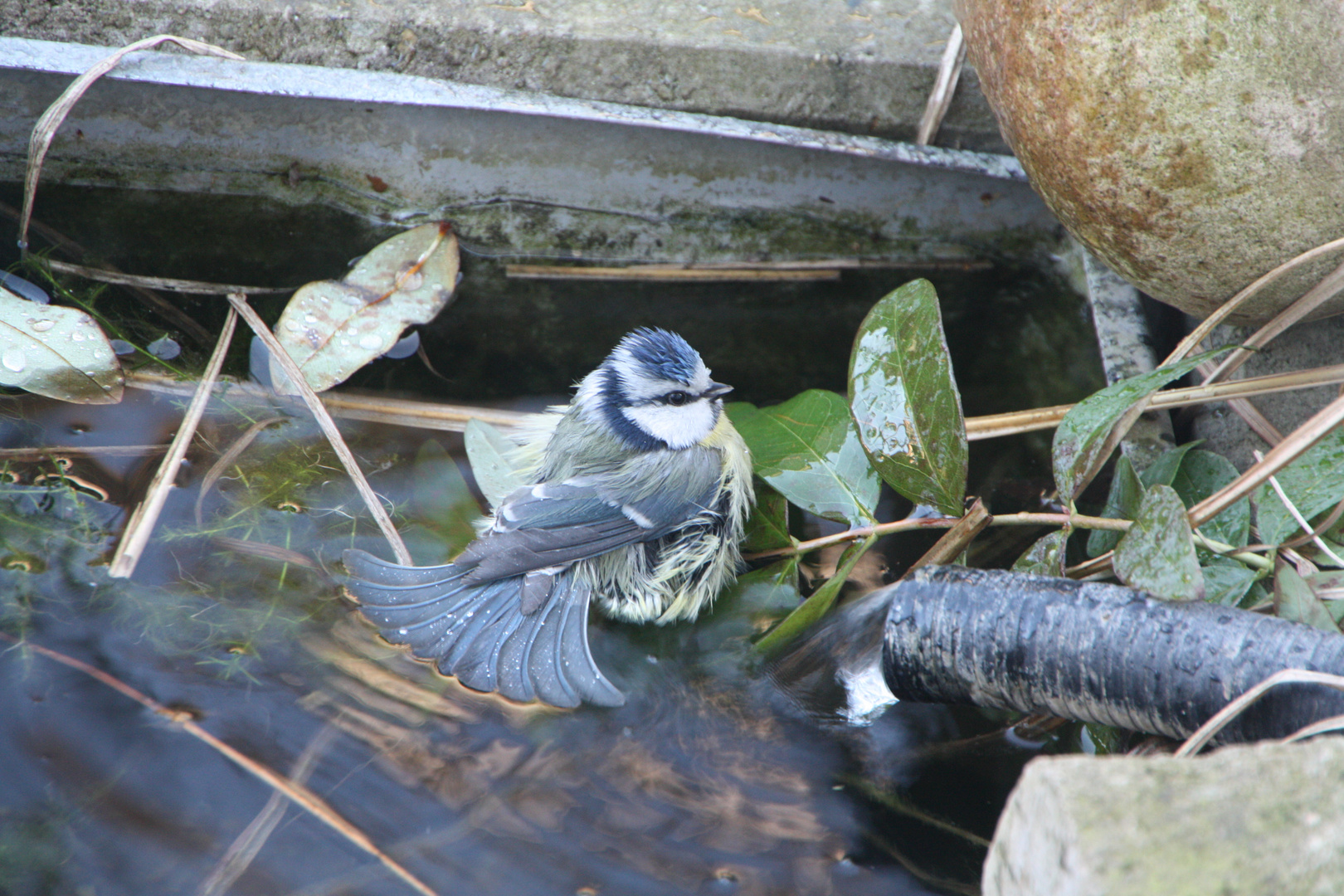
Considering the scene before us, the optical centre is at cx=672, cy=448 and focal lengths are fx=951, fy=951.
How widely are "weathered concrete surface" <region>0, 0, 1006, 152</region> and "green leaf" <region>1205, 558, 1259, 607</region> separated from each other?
4.79ft

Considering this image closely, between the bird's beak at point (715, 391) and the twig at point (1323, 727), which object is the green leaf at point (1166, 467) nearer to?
the twig at point (1323, 727)

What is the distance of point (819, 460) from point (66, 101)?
2.12m

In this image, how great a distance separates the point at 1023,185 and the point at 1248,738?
1839 millimetres

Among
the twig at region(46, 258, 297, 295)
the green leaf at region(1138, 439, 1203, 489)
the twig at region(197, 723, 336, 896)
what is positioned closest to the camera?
the twig at region(197, 723, 336, 896)

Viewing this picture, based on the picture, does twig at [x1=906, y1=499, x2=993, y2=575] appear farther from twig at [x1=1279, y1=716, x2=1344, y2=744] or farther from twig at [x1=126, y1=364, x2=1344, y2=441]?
twig at [x1=1279, y1=716, x2=1344, y2=744]

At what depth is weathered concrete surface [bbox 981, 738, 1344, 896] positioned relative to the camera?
106 cm

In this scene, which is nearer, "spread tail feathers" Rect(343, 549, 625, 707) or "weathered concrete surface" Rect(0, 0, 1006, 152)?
"spread tail feathers" Rect(343, 549, 625, 707)

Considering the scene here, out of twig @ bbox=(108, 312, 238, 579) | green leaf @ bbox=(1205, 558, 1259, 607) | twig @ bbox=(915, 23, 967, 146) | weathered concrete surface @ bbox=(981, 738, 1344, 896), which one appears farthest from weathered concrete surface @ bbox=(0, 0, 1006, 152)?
weathered concrete surface @ bbox=(981, 738, 1344, 896)

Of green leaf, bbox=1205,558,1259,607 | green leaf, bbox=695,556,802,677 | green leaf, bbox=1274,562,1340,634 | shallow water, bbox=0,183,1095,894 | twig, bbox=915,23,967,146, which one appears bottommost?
shallow water, bbox=0,183,1095,894

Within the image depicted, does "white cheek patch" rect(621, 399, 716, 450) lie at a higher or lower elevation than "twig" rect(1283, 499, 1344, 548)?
lower

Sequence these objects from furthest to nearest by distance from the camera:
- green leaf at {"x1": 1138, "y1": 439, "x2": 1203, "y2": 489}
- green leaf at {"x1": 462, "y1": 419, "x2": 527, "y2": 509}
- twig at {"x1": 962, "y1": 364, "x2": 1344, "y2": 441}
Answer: green leaf at {"x1": 462, "y1": 419, "x2": 527, "y2": 509}
green leaf at {"x1": 1138, "y1": 439, "x2": 1203, "y2": 489}
twig at {"x1": 962, "y1": 364, "x2": 1344, "y2": 441}

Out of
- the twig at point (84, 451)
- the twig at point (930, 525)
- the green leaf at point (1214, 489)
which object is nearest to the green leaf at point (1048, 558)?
the twig at point (930, 525)

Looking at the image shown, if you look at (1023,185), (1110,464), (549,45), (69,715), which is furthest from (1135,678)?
(549,45)

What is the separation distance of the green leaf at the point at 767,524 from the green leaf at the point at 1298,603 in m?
1.03
